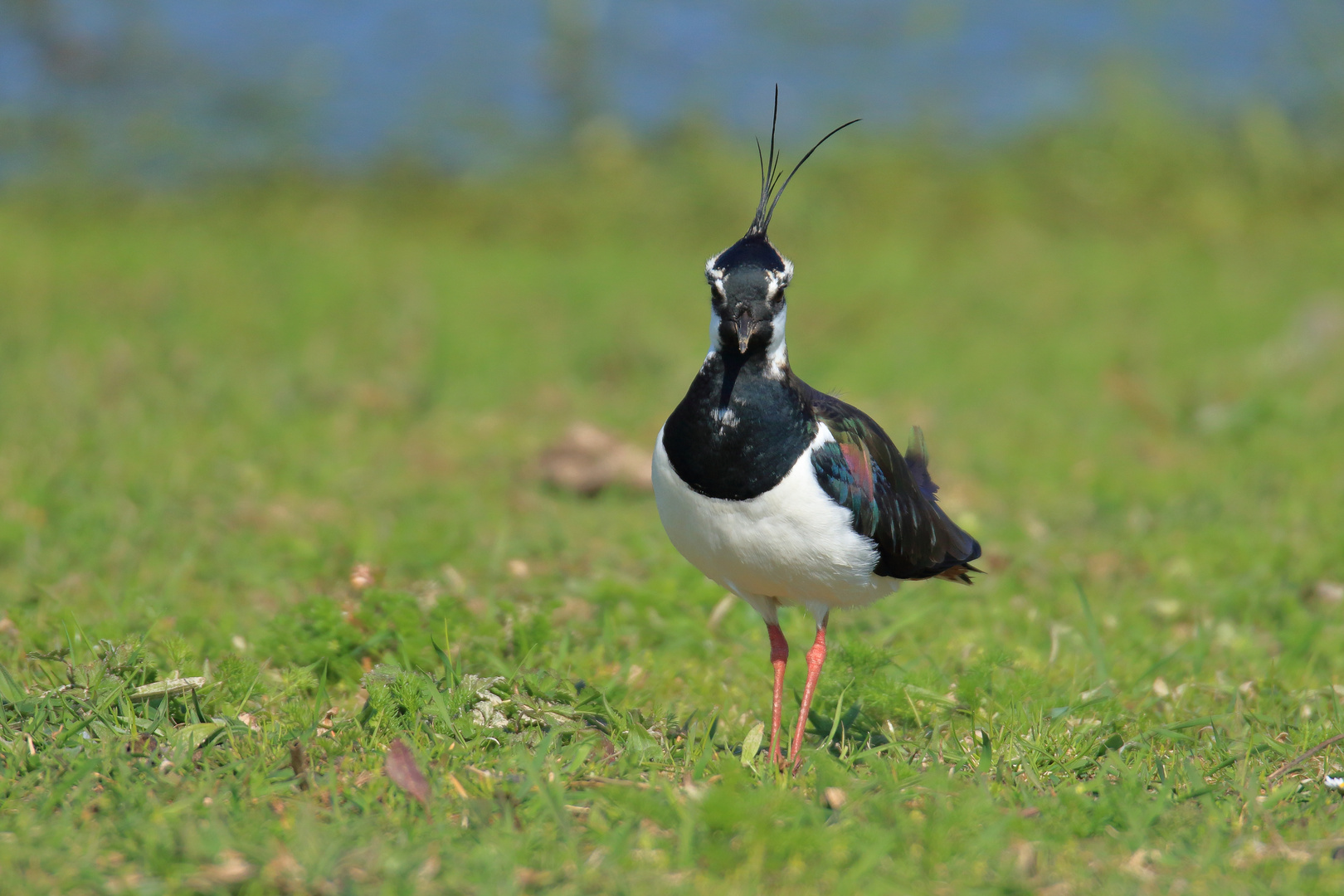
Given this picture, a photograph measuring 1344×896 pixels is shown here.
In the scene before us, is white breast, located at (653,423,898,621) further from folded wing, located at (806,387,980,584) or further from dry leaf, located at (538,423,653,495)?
dry leaf, located at (538,423,653,495)

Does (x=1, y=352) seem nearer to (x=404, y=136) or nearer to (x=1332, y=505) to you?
(x=404, y=136)

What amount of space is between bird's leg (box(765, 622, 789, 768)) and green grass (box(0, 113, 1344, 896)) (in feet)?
0.37

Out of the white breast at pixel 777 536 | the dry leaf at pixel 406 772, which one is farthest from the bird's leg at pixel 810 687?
the dry leaf at pixel 406 772

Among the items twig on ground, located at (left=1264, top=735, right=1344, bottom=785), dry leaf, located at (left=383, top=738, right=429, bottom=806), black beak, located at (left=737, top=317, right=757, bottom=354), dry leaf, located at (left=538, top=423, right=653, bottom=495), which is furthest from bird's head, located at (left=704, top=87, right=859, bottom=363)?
dry leaf, located at (left=538, top=423, right=653, bottom=495)

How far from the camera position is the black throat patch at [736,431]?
2.96 metres

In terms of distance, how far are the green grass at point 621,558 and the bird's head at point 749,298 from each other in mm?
896

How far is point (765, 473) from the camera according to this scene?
296 centimetres

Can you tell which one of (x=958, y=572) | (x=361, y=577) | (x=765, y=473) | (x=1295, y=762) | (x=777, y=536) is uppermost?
(x=765, y=473)

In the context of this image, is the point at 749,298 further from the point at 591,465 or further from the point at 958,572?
the point at 591,465

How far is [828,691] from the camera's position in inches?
131

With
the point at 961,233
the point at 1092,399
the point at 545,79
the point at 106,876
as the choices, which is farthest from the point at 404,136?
the point at 106,876

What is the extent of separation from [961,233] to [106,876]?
9042 millimetres

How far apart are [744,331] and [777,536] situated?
0.48 metres

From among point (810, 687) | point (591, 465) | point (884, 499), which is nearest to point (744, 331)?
point (884, 499)
